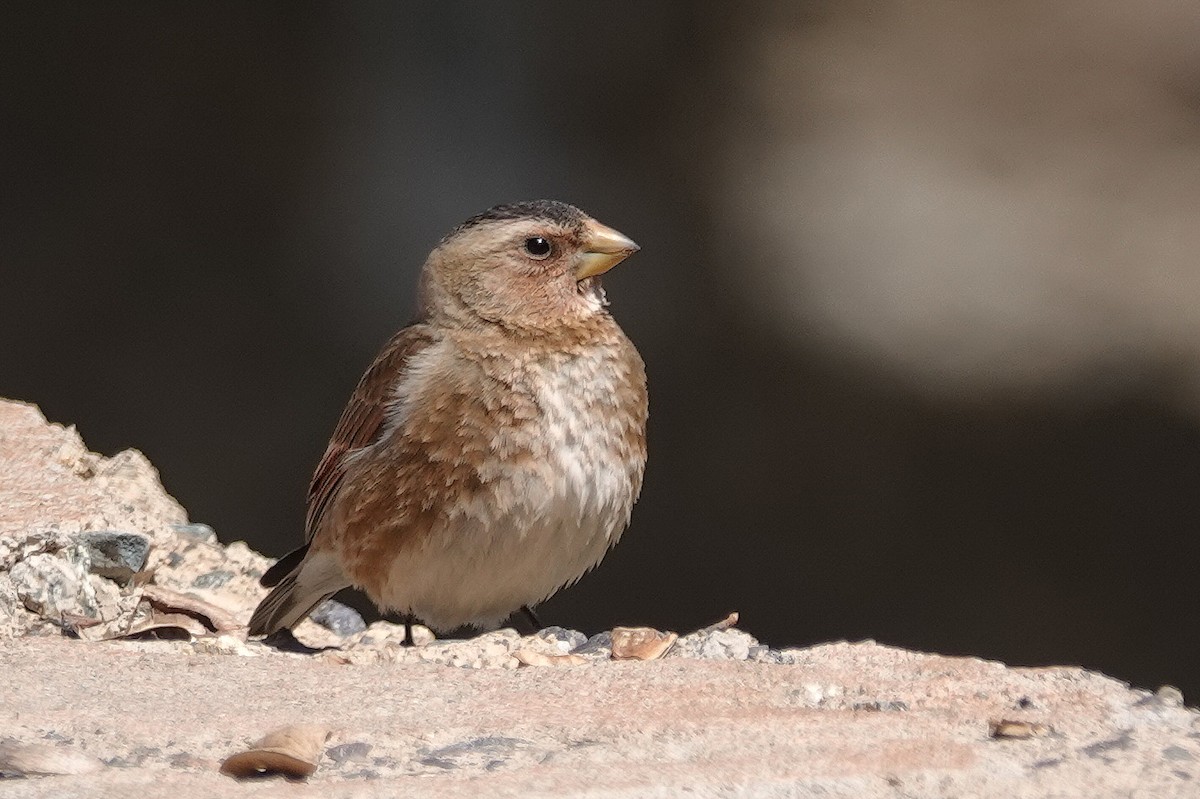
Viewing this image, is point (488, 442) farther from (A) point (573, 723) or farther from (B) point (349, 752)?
(B) point (349, 752)

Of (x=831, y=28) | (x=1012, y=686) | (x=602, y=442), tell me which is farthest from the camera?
(x=831, y=28)

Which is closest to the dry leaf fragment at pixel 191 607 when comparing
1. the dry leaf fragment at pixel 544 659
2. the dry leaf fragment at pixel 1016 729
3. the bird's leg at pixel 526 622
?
the bird's leg at pixel 526 622

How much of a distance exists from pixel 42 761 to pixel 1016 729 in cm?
149

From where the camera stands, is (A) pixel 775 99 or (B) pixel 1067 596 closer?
(B) pixel 1067 596

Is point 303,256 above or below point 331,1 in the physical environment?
below

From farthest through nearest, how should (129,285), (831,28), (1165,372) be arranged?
(129,285) → (831,28) → (1165,372)

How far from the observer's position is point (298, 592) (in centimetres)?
486

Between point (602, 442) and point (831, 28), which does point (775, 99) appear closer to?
point (831, 28)

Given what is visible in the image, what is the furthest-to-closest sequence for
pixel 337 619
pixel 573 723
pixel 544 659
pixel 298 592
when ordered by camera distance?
pixel 337 619 < pixel 298 592 < pixel 544 659 < pixel 573 723

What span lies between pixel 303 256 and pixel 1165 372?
485 cm

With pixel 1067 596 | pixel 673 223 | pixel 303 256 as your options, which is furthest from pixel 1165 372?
pixel 303 256

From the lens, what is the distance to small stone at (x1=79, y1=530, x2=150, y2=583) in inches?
181

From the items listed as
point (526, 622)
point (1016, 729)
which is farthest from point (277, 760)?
point (526, 622)

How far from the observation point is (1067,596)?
→ 29.2ft
